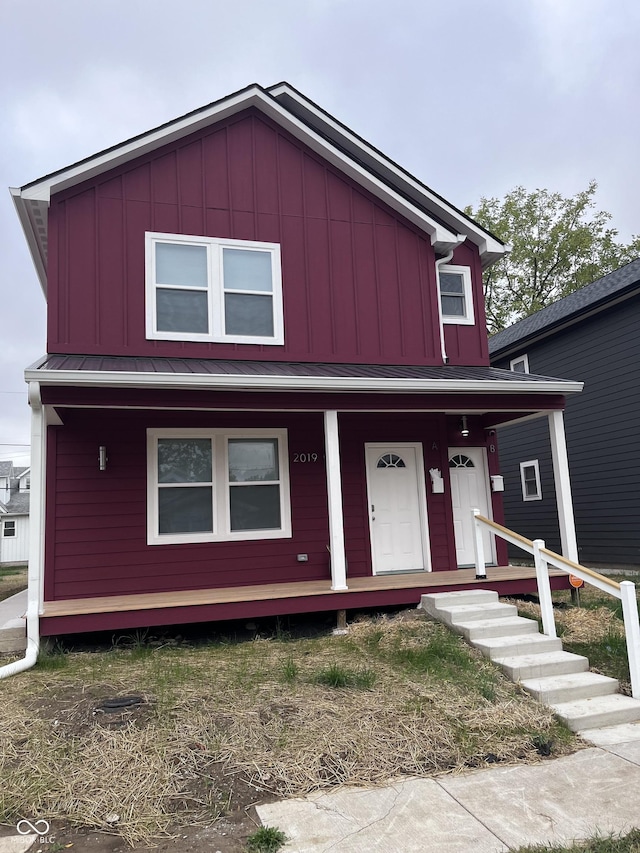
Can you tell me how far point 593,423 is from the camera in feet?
46.7

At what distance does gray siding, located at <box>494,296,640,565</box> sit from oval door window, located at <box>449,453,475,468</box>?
16.2 feet

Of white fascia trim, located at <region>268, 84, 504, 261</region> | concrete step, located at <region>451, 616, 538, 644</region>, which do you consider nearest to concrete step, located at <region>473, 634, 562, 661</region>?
concrete step, located at <region>451, 616, 538, 644</region>

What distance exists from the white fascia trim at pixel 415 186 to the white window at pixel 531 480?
7163mm

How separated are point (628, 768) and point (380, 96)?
80.9ft

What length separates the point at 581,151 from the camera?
34.0 meters

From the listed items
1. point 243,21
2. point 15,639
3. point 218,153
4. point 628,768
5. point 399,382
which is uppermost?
point 243,21

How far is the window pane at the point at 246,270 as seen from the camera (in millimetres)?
8922

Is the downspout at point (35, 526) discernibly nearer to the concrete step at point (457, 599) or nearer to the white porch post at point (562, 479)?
the concrete step at point (457, 599)

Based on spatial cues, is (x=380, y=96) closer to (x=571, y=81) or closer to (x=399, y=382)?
(x=571, y=81)

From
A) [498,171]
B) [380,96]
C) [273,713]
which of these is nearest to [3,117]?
[380,96]

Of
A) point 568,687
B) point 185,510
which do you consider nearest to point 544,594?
point 568,687

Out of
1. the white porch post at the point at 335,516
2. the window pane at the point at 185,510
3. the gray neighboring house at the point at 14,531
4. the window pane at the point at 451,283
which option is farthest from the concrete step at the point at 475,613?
the gray neighboring house at the point at 14,531

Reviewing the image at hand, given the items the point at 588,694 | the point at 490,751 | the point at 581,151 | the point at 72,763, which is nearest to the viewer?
the point at 72,763

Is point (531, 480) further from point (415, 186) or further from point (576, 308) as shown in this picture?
point (415, 186)
